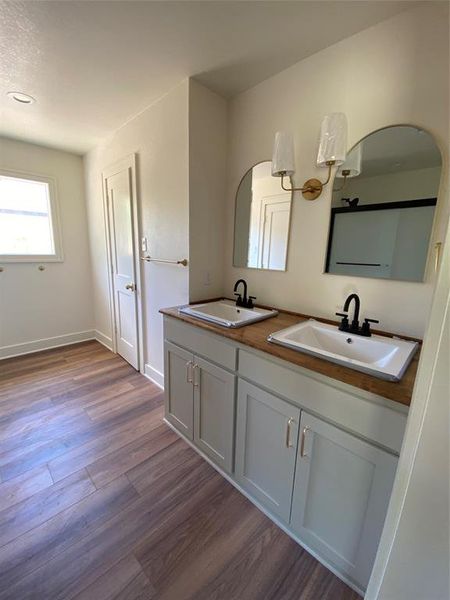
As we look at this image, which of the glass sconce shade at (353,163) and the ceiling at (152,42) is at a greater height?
the ceiling at (152,42)

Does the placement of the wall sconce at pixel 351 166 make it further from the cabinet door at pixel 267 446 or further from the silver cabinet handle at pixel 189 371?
the silver cabinet handle at pixel 189 371

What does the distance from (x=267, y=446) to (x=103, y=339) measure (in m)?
2.93

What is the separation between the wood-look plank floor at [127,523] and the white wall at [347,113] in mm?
1211

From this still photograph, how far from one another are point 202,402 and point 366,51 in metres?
2.12

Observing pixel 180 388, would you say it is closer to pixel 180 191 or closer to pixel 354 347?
pixel 354 347

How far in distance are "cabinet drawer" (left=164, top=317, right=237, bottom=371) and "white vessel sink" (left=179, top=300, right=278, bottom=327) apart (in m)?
0.09

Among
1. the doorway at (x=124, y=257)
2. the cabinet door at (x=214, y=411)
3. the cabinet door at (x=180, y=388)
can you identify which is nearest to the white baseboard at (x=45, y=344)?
the doorway at (x=124, y=257)

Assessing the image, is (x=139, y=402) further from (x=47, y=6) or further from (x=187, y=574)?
(x=47, y=6)

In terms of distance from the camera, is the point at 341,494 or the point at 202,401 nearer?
the point at 341,494

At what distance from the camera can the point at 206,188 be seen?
A: 1.96 meters

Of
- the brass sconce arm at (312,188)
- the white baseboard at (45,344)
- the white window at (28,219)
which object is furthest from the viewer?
the white baseboard at (45,344)

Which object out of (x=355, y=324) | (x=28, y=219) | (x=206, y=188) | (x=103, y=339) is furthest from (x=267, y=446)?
(x=28, y=219)

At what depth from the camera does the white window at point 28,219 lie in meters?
2.88

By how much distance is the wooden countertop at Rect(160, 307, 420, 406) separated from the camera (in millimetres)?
861
